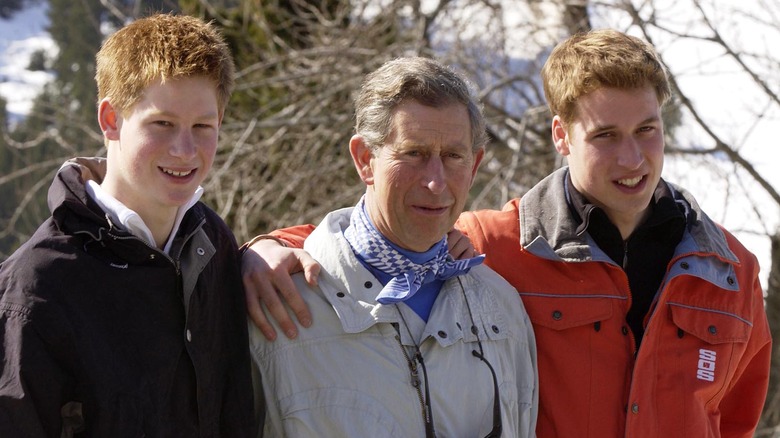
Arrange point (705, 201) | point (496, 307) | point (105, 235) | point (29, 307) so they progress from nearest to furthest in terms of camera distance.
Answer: point (29, 307) → point (105, 235) → point (496, 307) → point (705, 201)

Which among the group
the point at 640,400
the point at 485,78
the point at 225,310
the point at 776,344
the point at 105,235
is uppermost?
the point at 485,78

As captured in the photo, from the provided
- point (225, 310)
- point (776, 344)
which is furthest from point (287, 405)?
point (776, 344)

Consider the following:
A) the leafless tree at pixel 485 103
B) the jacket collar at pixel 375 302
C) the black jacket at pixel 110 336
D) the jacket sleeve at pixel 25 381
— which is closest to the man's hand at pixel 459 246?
the jacket collar at pixel 375 302

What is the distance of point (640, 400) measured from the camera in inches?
95.0

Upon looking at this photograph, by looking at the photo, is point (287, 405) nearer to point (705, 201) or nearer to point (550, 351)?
point (550, 351)

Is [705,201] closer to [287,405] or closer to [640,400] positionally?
[640,400]

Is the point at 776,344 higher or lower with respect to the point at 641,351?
lower

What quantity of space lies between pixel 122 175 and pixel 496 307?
0.95 metres

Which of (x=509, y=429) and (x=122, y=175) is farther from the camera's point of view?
(x=509, y=429)

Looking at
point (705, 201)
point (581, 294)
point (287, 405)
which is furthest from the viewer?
point (705, 201)

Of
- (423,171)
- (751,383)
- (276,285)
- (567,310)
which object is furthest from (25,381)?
(751,383)

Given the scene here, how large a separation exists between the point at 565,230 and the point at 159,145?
1.14m

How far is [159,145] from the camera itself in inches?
76.9

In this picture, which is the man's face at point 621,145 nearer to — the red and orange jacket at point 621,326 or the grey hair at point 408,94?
the red and orange jacket at point 621,326
